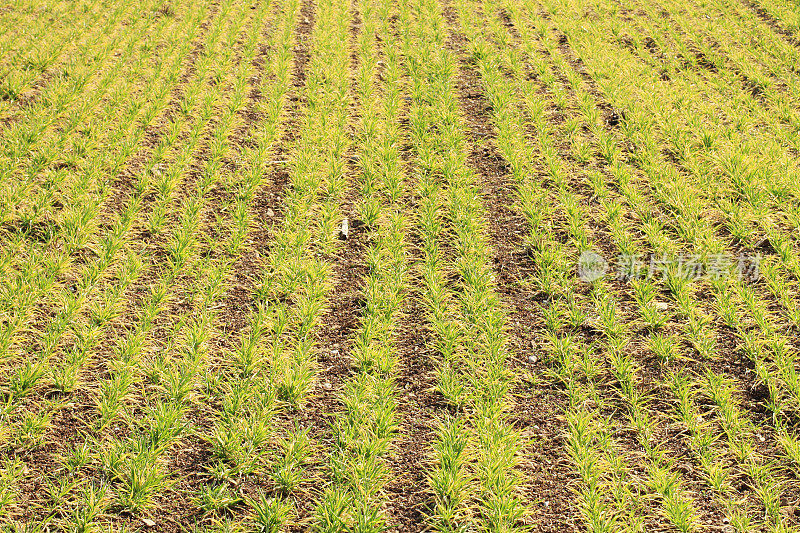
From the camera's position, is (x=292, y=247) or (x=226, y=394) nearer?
(x=226, y=394)

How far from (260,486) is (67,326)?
1.41 metres

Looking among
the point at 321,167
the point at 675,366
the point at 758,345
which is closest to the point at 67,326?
the point at 321,167

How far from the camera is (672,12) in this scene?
789 centimetres

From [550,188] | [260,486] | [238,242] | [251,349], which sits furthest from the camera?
[550,188]

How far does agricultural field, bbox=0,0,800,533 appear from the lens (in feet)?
9.17

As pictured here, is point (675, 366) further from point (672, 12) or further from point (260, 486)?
point (672, 12)

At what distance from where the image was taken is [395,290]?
150 inches

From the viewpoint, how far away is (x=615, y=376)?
10.9ft

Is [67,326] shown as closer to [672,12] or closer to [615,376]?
[615,376]

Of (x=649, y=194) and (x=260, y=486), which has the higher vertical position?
(x=649, y=194)

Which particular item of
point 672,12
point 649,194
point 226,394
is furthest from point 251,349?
point 672,12

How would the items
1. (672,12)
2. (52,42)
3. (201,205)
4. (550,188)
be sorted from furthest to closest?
(672,12)
(52,42)
(550,188)
(201,205)

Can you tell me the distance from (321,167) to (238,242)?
1.04m

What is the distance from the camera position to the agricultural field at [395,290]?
2795 millimetres
